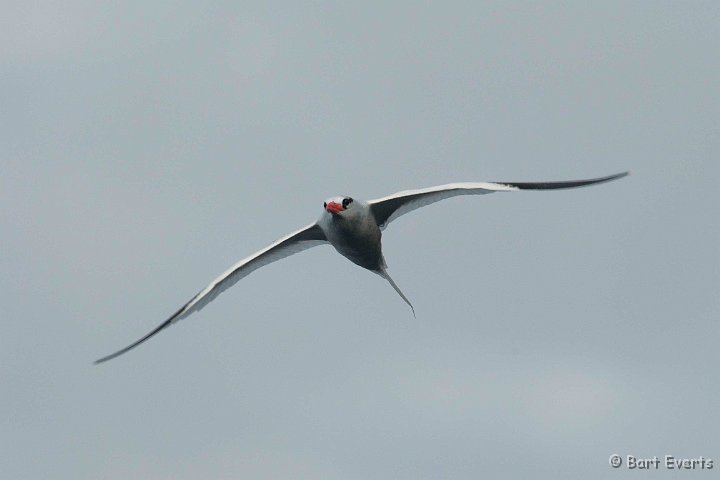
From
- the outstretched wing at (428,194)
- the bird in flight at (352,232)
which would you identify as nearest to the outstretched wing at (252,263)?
the bird in flight at (352,232)

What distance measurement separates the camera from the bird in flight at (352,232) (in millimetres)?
36875

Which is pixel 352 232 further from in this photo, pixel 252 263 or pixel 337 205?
pixel 252 263

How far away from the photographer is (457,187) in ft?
121

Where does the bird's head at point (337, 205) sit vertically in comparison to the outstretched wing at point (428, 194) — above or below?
above

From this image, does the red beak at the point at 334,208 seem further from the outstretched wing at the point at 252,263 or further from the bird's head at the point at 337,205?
the outstretched wing at the point at 252,263

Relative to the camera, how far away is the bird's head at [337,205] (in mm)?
36906

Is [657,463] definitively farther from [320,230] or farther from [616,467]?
[320,230]

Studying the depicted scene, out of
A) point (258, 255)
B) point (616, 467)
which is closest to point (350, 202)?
point (258, 255)

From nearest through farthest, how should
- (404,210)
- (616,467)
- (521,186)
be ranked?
(616,467), (521,186), (404,210)

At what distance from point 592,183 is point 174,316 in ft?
48.1

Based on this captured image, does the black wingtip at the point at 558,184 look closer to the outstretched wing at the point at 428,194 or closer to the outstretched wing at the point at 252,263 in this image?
the outstretched wing at the point at 428,194

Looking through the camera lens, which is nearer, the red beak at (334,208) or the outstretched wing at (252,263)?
the red beak at (334,208)

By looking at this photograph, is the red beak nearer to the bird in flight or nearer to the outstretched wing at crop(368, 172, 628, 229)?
the bird in flight

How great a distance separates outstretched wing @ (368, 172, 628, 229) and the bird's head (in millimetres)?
1230
